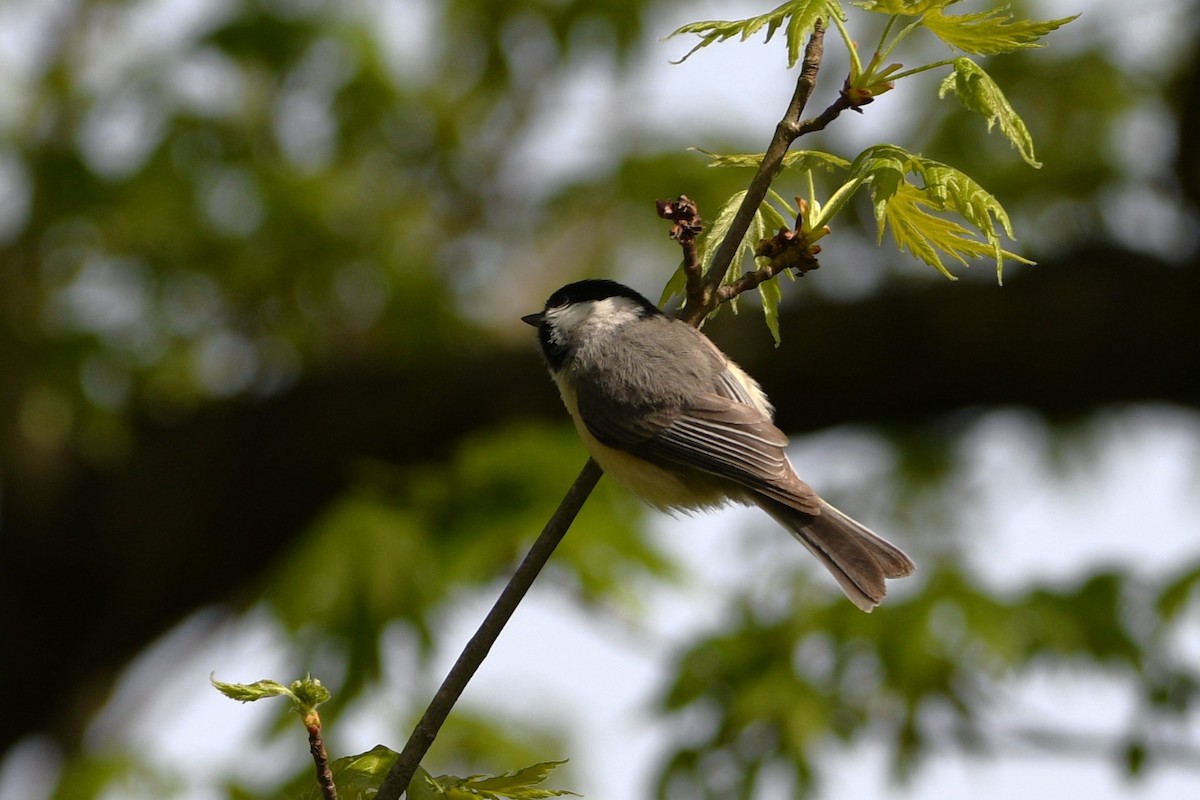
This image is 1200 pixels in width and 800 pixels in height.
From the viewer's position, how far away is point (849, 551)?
2.06 meters

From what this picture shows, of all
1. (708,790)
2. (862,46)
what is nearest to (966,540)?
(862,46)

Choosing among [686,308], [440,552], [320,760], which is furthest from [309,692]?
[440,552]

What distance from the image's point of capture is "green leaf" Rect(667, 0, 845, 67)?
56.1 inches

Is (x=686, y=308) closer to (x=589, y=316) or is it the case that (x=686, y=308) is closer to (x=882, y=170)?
(x=882, y=170)

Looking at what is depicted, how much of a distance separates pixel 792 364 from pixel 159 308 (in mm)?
2451

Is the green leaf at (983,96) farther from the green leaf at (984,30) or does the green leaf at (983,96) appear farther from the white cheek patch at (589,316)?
the white cheek patch at (589,316)

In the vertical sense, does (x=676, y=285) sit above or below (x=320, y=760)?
above

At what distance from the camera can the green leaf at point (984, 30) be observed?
1.46 m

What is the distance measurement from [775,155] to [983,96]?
0.24 meters

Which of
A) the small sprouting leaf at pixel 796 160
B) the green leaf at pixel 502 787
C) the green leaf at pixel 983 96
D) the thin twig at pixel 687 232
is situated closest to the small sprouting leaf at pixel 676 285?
the thin twig at pixel 687 232

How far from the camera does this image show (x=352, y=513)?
3377mm

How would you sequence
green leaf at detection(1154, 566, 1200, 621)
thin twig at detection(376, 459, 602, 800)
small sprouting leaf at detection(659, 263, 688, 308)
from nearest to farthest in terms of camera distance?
1. thin twig at detection(376, 459, 602, 800)
2. small sprouting leaf at detection(659, 263, 688, 308)
3. green leaf at detection(1154, 566, 1200, 621)

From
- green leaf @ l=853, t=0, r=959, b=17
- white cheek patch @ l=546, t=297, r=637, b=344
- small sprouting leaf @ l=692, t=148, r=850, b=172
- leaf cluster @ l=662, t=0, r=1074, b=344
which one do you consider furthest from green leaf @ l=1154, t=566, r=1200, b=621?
green leaf @ l=853, t=0, r=959, b=17

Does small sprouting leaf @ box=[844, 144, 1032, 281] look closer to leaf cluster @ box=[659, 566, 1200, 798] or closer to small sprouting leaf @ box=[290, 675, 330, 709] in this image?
small sprouting leaf @ box=[290, 675, 330, 709]
